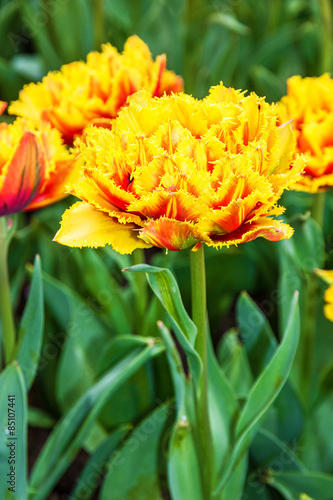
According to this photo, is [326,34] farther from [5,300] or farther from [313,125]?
[5,300]

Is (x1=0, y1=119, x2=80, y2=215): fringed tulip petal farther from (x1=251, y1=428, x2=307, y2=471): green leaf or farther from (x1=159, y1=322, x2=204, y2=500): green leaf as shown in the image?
(x1=251, y1=428, x2=307, y2=471): green leaf

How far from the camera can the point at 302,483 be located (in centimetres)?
86

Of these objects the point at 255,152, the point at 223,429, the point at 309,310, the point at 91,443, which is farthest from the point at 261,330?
the point at 255,152

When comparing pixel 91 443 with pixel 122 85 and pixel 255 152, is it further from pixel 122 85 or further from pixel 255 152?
pixel 255 152

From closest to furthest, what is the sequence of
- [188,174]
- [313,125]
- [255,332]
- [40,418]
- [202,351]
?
1. [188,174]
2. [202,351]
3. [313,125]
4. [255,332]
5. [40,418]

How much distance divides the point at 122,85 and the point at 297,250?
0.35 metres

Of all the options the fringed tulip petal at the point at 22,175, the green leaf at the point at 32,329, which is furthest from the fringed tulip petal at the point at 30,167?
the green leaf at the point at 32,329

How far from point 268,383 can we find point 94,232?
11.2 inches

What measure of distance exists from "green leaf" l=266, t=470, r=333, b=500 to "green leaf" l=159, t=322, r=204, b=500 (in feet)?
0.52

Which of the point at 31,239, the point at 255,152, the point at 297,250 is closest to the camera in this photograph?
the point at 255,152

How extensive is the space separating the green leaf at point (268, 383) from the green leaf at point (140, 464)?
0.50 ft

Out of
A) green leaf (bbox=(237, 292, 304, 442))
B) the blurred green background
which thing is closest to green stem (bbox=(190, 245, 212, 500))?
green leaf (bbox=(237, 292, 304, 442))

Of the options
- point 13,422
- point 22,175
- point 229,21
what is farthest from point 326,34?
point 13,422

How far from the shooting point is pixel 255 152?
498 millimetres
